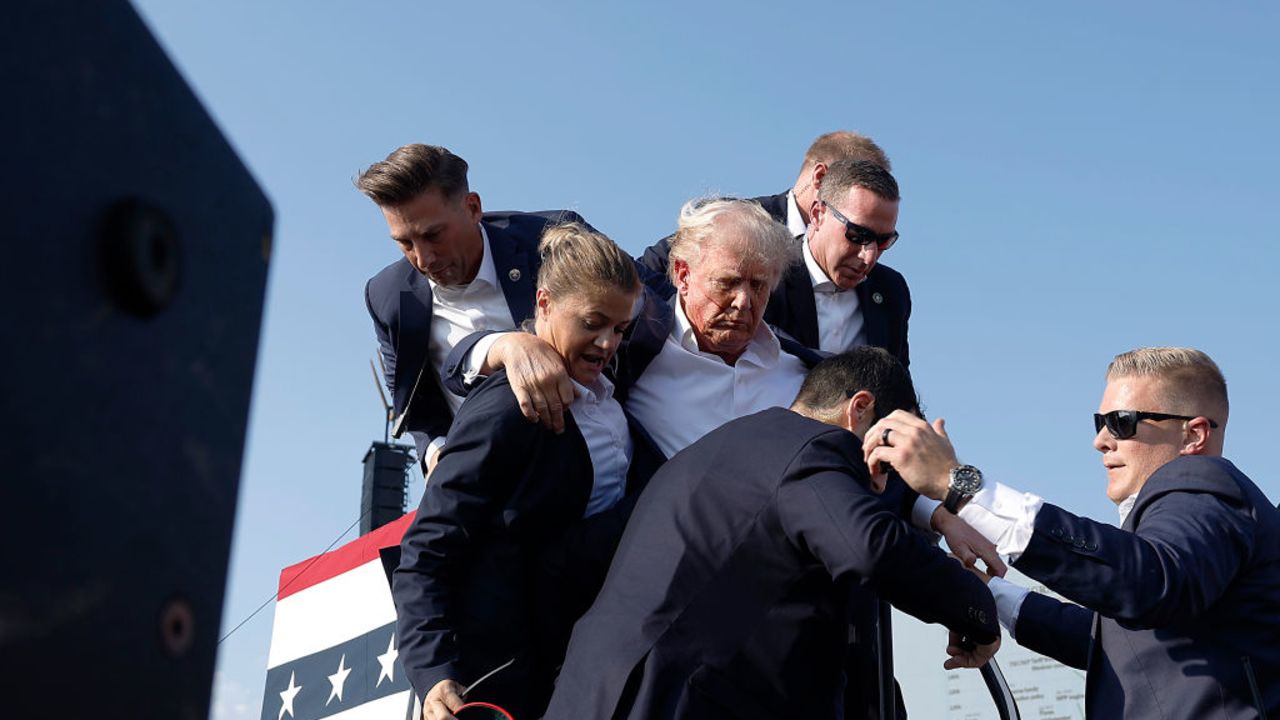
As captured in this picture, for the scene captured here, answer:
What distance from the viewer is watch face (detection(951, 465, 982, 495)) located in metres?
3.08

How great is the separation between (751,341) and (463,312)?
0.91 meters

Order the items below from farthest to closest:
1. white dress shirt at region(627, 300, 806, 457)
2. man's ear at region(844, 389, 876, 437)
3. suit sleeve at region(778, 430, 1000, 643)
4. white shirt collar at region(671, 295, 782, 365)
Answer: white shirt collar at region(671, 295, 782, 365), white dress shirt at region(627, 300, 806, 457), man's ear at region(844, 389, 876, 437), suit sleeve at region(778, 430, 1000, 643)

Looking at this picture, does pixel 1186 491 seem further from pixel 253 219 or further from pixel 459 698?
pixel 253 219

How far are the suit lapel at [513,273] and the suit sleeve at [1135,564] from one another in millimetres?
1635

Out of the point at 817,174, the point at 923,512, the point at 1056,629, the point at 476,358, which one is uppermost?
the point at 817,174

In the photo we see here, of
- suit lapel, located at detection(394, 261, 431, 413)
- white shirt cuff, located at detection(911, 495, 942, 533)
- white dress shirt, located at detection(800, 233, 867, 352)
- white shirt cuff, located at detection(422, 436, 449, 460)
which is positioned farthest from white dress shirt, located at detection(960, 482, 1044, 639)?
suit lapel, located at detection(394, 261, 431, 413)

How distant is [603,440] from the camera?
3.28 meters

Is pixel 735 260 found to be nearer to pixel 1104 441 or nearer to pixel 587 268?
pixel 587 268

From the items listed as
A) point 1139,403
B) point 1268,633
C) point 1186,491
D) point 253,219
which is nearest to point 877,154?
point 1139,403

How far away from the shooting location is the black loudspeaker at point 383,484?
93.4ft

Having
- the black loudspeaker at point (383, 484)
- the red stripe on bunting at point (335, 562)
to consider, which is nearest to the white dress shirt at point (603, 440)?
the red stripe on bunting at point (335, 562)

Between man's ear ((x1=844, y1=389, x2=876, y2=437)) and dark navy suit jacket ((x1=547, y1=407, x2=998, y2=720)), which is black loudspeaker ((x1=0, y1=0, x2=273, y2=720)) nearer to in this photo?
dark navy suit jacket ((x1=547, y1=407, x2=998, y2=720))

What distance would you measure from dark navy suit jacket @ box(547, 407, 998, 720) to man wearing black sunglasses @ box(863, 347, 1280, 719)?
0.33 meters

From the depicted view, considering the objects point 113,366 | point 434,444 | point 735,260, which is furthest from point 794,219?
point 113,366
